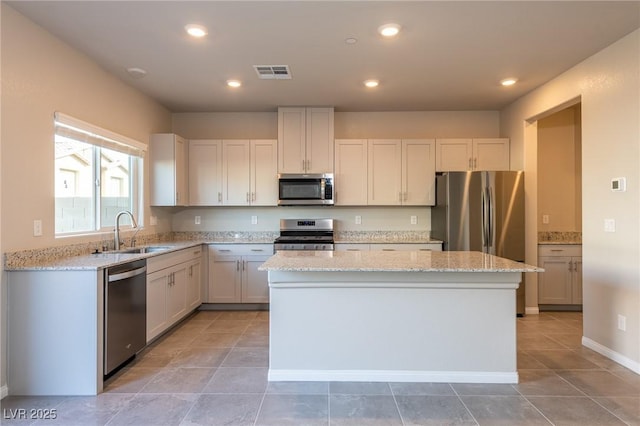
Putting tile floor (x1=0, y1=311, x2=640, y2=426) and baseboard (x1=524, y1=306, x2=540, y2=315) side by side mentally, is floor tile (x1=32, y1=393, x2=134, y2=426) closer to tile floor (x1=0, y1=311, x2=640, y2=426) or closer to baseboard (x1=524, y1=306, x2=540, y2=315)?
tile floor (x1=0, y1=311, x2=640, y2=426)

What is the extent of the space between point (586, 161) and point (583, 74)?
2.70 ft

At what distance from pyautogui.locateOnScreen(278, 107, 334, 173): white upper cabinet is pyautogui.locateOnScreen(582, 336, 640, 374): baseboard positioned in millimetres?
3286

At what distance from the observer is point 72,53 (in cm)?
305

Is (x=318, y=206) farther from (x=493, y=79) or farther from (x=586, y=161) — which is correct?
(x=586, y=161)

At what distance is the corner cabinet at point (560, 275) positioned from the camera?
4.38 m

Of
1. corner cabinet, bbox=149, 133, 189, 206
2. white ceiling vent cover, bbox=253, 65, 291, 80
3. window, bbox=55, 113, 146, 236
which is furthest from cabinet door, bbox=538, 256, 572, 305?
window, bbox=55, 113, 146, 236

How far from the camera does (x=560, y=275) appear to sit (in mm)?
4402

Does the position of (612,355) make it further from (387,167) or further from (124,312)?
(124,312)

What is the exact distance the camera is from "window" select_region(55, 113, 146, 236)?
2996mm

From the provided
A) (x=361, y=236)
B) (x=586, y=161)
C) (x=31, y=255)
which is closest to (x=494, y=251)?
(x=586, y=161)

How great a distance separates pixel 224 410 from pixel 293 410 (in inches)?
17.3

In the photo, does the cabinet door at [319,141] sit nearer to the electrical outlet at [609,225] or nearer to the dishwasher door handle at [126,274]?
the dishwasher door handle at [126,274]

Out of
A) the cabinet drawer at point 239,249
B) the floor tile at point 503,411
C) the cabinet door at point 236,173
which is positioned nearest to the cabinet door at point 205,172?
the cabinet door at point 236,173

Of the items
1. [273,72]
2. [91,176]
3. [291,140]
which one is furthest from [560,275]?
[91,176]
